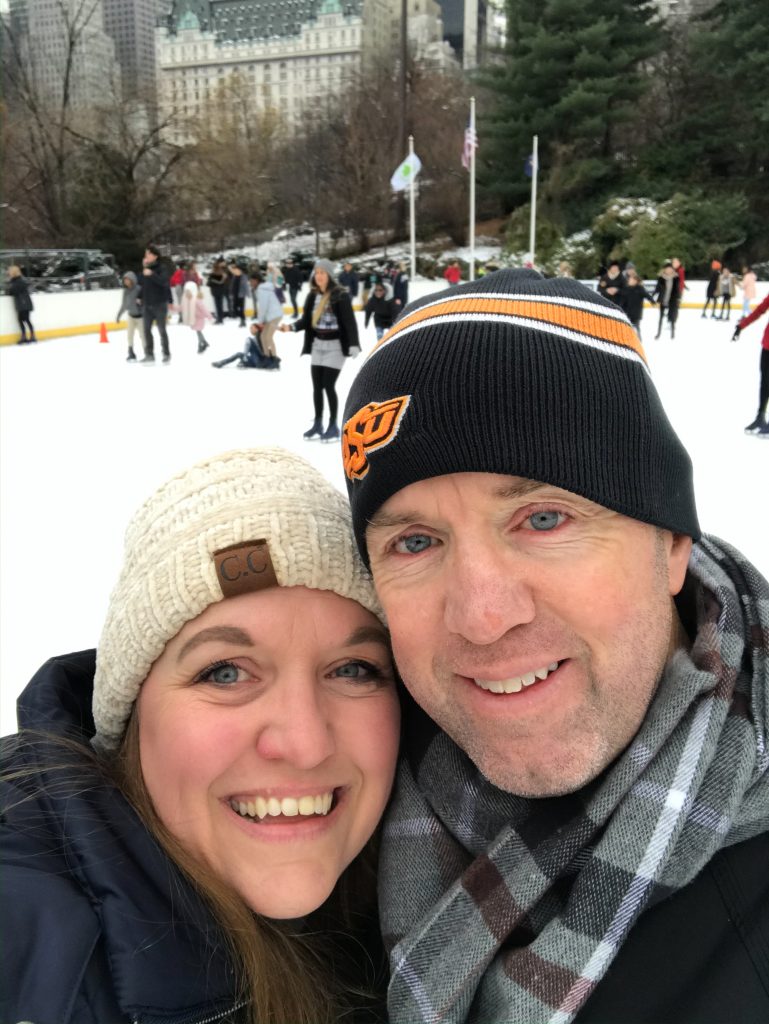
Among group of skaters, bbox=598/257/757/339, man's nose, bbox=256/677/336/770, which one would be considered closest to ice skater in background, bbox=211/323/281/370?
group of skaters, bbox=598/257/757/339

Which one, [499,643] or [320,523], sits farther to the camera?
[320,523]

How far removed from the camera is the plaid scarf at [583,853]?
1.00 m

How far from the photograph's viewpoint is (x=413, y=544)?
4.06ft

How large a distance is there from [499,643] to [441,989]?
441 millimetres

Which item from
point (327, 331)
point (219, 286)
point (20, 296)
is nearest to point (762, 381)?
point (327, 331)

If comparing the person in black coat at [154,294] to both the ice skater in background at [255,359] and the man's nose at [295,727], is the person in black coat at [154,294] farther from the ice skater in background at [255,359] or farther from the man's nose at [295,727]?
the man's nose at [295,727]

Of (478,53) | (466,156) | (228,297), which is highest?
(478,53)

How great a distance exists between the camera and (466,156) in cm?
2114

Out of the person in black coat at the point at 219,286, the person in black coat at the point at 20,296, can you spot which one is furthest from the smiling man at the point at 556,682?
the person in black coat at the point at 219,286

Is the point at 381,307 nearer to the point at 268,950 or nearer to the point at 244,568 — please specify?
the point at 244,568

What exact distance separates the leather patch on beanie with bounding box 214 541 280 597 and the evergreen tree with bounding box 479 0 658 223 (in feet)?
114

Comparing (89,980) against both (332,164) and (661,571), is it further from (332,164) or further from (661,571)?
(332,164)

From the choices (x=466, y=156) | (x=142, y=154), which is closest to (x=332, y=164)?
(x=142, y=154)

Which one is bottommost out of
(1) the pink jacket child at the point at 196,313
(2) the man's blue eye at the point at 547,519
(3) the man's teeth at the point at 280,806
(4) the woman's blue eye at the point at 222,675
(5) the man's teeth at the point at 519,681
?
(1) the pink jacket child at the point at 196,313
